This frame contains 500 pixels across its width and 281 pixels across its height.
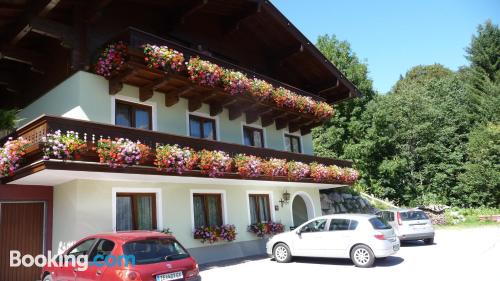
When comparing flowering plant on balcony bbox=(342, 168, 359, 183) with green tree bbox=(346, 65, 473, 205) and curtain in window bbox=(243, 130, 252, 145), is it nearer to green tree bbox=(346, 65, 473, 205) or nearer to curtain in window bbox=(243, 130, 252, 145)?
curtain in window bbox=(243, 130, 252, 145)

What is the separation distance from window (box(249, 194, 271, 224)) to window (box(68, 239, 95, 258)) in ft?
30.7

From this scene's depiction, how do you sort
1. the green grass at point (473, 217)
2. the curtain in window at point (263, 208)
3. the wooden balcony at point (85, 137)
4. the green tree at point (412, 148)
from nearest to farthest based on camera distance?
the wooden balcony at point (85, 137) < the curtain in window at point (263, 208) < the green grass at point (473, 217) < the green tree at point (412, 148)

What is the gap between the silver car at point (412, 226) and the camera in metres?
16.1

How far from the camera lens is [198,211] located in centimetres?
1456

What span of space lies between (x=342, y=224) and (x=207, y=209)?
5.32m

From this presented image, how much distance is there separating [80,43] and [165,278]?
28.7 ft

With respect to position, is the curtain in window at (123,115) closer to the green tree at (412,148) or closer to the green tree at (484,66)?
the green tree at (412,148)

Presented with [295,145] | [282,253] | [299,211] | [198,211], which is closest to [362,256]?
[282,253]

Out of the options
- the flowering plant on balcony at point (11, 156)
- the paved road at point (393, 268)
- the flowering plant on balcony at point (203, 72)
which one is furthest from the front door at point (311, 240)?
the flowering plant on balcony at point (11, 156)

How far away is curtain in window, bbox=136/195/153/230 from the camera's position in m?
12.5

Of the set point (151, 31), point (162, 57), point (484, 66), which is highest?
point (484, 66)

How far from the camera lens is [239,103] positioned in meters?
16.5

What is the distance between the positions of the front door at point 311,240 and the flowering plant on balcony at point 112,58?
26.4 ft

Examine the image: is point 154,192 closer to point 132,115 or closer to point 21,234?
point 132,115
